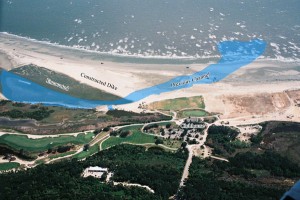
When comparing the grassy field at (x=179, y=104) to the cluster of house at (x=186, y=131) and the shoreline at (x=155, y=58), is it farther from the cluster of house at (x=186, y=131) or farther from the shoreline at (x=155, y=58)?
the shoreline at (x=155, y=58)

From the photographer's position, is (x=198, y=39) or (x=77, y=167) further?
(x=198, y=39)

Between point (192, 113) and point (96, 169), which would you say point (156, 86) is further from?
point (96, 169)

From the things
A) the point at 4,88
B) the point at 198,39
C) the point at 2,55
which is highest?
the point at 198,39

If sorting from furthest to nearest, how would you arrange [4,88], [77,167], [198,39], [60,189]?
[198,39] → [4,88] → [77,167] → [60,189]

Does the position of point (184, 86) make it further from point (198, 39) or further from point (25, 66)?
point (25, 66)

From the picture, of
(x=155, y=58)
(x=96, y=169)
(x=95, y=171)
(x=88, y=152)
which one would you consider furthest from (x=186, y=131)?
(x=155, y=58)

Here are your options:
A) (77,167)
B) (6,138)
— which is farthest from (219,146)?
(6,138)

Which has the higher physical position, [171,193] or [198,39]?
[198,39]

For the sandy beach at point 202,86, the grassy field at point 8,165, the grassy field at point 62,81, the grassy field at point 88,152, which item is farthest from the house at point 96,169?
the grassy field at point 62,81

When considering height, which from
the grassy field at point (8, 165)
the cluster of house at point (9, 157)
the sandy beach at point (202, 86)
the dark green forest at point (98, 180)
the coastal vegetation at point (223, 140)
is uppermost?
the sandy beach at point (202, 86)
